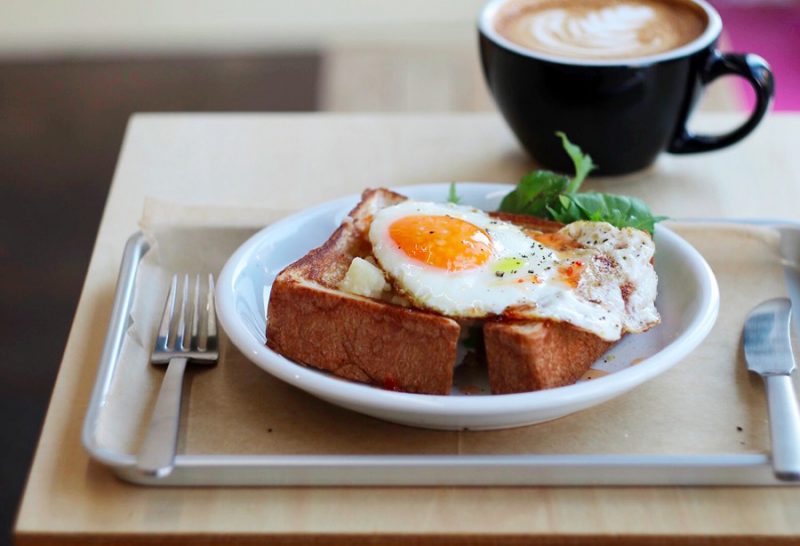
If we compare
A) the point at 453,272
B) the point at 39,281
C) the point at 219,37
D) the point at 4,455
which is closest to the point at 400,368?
the point at 453,272

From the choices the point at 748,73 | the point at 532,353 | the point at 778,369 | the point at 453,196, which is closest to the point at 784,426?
the point at 778,369

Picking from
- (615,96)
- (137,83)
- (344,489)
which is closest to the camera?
(344,489)

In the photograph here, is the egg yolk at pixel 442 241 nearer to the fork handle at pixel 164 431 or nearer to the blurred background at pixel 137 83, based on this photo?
the fork handle at pixel 164 431

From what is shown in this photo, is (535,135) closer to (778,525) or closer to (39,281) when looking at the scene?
(778,525)

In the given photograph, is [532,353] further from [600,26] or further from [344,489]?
[600,26]

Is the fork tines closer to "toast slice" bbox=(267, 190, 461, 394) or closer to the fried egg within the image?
"toast slice" bbox=(267, 190, 461, 394)
